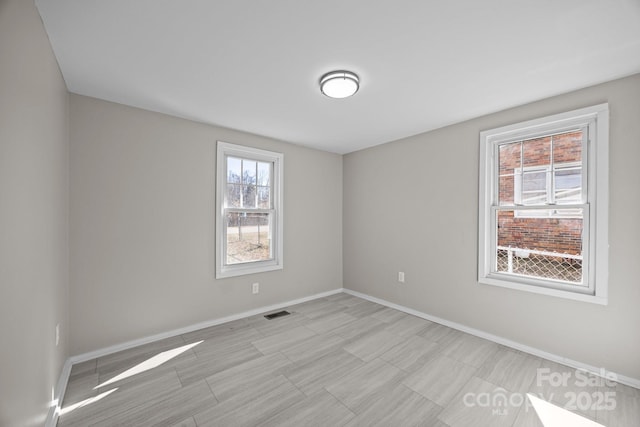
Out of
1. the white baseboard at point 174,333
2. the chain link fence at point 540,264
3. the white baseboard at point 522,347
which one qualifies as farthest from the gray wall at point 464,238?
the white baseboard at point 174,333

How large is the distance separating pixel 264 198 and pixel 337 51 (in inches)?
92.1

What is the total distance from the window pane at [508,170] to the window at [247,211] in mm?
2768

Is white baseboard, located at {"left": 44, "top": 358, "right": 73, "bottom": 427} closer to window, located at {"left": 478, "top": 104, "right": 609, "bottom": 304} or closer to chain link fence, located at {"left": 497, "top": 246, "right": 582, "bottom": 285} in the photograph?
window, located at {"left": 478, "top": 104, "right": 609, "bottom": 304}

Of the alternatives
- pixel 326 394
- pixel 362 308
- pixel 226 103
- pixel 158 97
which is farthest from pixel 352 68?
pixel 362 308

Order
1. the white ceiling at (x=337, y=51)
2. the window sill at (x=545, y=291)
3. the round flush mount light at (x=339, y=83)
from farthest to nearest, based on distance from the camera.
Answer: the window sill at (x=545, y=291) < the round flush mount light at (x=339, y=83) < the white ceiling at (x=337, y=51)

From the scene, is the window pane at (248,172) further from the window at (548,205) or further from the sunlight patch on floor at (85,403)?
the window at (548,205)

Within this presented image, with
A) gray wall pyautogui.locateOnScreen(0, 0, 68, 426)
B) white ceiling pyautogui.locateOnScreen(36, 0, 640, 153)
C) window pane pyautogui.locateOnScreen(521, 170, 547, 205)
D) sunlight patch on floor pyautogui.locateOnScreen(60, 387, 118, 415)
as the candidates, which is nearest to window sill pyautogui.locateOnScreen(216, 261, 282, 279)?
sunlight patch on floor pyautogui.locateOnScreen(60, 387, 118, 415)

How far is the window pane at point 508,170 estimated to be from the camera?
108 inches

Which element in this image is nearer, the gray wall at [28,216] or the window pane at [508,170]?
the gray wall at [28,216]

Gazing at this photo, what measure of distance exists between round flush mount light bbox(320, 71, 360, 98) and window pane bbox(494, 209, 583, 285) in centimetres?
214

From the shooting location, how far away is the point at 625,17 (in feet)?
4.90

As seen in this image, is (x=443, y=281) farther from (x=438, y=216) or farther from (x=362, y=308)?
(x=362, y=308)

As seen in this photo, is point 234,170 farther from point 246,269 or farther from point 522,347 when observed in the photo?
point 522,347

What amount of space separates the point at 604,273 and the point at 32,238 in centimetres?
402
